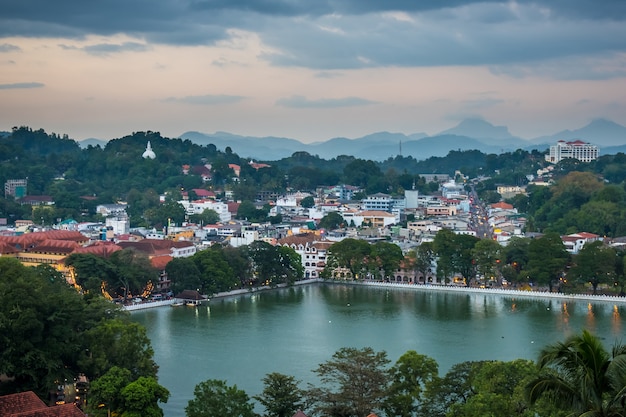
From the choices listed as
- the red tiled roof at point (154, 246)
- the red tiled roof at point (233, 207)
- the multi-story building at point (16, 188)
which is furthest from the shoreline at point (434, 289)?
the multi-story building at point (16, 188)

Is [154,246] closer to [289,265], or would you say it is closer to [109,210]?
[289,265]

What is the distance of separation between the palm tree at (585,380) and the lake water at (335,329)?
7.73 meters

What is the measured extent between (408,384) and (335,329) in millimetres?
6608

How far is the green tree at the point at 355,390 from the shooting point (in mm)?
8984

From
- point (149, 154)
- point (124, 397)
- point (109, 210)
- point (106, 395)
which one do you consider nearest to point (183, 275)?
point (106, 395)

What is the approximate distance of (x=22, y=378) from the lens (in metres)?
10.4

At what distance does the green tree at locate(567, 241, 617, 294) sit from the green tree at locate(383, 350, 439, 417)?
11.3m

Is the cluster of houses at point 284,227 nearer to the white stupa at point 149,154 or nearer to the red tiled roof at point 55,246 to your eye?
the red tiled roof at point 55,246

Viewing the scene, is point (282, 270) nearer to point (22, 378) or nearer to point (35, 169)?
point (22, 378)

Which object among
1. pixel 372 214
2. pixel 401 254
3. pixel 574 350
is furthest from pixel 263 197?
pixel 574 350

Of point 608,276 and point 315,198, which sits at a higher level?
point 315,198

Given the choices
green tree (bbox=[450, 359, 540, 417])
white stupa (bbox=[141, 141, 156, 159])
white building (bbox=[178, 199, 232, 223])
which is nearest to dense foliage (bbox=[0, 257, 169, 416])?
green tree (bbox=[450, 359, 540, 417])

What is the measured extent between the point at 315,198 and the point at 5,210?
43.8ft

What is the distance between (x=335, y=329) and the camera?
634 inches
